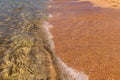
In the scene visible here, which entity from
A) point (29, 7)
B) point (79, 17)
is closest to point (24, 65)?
point (79, 17)

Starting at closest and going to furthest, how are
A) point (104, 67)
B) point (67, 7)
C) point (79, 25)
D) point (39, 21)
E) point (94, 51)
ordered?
1. point (104, 67)
2. point (94, 51)
3. point (79, 25)
4. point (39, 21)
5. point (67, 7)

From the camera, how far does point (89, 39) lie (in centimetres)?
1209

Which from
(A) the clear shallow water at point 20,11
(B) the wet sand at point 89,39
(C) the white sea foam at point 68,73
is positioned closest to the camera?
(C) the white sea foam at point 68,73

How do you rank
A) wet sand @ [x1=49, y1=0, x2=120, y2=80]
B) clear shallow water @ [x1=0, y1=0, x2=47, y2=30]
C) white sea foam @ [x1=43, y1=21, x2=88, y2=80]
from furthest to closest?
clear shallow water @ [x1=0, y1=0, x2=47, y2=30], wet sand @ [x1=49, y1=0, x2=120, y2=80], white sea foam @ [x1=43, y1=21, x2=88, y2=80]

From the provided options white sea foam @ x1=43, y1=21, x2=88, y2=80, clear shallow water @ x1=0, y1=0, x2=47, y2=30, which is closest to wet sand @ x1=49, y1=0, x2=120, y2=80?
white sea foam @ x1=43, y1=21, x2=88, y2=80

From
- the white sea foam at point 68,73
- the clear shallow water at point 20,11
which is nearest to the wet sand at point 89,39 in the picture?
the white sea foam at point 68,73

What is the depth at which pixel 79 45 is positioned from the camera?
11.3 metres

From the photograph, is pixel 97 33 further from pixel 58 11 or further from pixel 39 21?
pixel 58 11

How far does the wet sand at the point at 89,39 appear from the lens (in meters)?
9.23

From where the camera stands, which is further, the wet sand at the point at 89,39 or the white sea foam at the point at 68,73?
the wet sand at the point at 89,39

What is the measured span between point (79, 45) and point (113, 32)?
269 cm

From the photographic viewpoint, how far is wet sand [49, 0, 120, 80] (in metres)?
9.23

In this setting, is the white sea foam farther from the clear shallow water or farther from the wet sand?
the clear shallow water

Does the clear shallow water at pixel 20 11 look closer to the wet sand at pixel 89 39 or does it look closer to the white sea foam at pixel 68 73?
the wet sand at pixel 89 39
